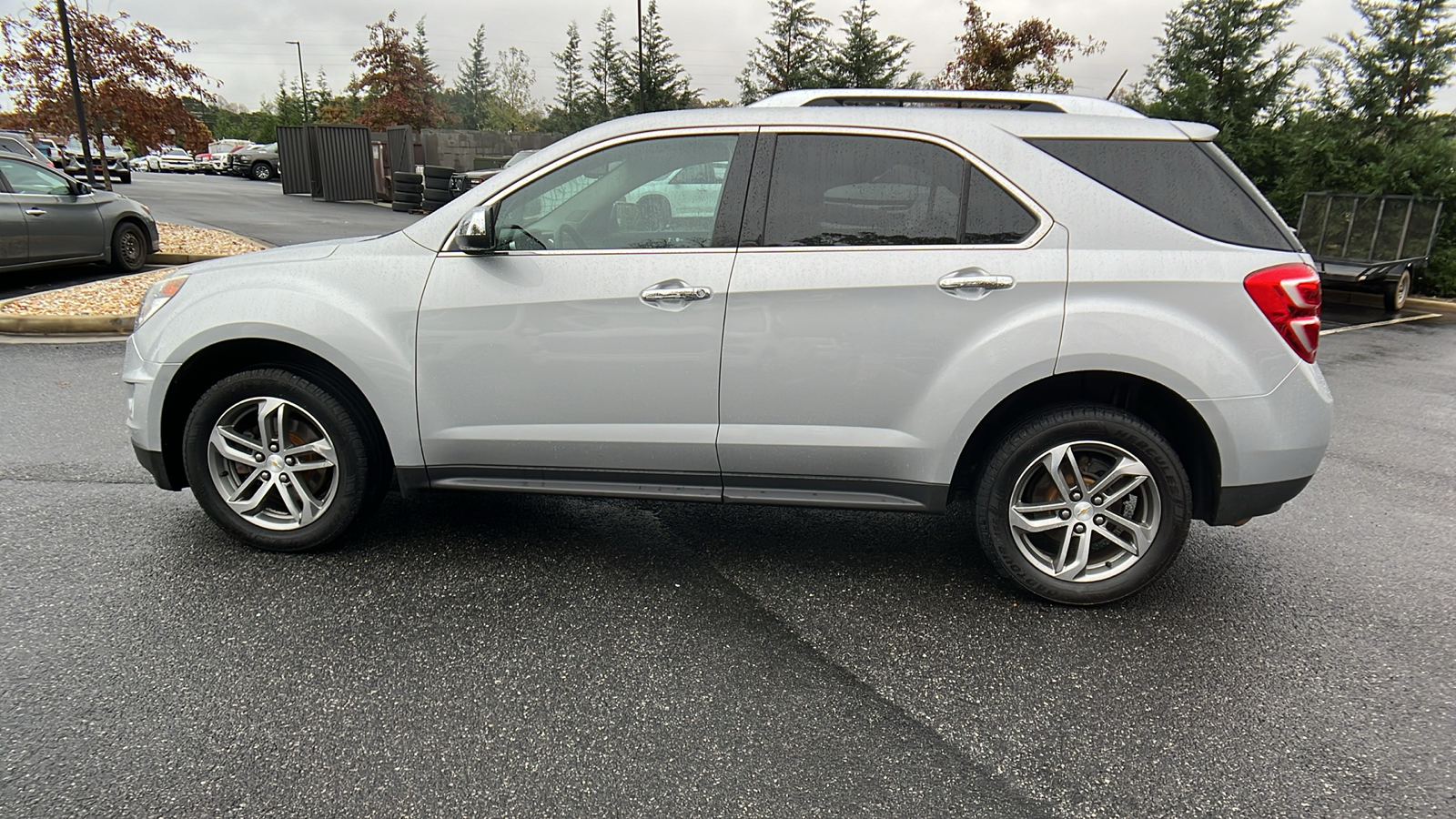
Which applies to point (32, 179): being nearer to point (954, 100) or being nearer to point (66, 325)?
point (66, 325)

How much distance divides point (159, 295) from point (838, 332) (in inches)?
114

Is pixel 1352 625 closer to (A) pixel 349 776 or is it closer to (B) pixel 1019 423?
(B) pixel 1019 423

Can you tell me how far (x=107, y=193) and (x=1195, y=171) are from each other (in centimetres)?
1279

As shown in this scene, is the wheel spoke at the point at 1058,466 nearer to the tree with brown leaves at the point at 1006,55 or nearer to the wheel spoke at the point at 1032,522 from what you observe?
the wheel spoke at the point at 1032,522

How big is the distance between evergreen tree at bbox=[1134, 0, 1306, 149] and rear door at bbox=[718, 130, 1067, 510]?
14910 millimetres

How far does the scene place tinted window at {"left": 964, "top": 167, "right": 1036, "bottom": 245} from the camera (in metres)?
3.31

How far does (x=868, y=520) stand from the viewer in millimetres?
4465

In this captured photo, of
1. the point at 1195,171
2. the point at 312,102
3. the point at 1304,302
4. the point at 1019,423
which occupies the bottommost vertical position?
the point at 1019,423

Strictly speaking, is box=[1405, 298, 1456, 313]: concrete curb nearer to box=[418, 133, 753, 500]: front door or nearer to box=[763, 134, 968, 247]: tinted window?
box=[763, 134, 968, 247]: tinted window

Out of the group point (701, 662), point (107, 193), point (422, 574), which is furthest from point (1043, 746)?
point (107, 193)

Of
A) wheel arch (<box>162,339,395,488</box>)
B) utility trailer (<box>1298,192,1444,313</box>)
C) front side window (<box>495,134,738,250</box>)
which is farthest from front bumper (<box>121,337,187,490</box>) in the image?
utility trailer (<box>1298,192,1444,313</box>)

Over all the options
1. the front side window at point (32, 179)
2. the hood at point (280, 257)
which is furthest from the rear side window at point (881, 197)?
the front side window at point (32, 179)

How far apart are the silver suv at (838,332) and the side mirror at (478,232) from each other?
2 cm

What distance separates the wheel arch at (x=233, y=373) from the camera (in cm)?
372
